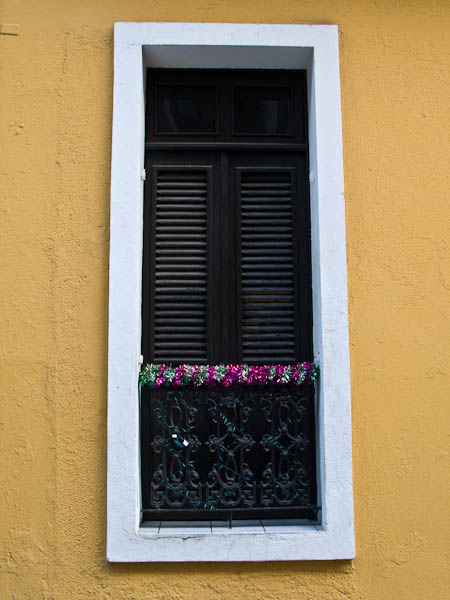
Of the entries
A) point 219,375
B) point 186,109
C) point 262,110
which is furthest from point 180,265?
point 262,110

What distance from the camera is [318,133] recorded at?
409 cm

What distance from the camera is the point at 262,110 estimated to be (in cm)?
438

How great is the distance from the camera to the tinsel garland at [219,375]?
390 cm

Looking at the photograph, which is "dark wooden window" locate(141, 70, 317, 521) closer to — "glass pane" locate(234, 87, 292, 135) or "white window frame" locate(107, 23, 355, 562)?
"glass pane" locate(234, 87, 292, 135)

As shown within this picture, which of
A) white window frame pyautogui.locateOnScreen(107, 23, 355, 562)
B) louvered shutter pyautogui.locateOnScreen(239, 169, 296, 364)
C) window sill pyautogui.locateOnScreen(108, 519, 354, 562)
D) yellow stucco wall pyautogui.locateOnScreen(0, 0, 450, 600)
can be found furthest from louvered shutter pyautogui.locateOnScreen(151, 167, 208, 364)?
window sill pyautogui.locateOnScreen(108, 519, 354, 562)

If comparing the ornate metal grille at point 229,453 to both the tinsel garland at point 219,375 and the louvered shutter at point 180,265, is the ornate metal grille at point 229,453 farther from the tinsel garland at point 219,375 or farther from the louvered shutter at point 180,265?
the louvered shutter at point 180,265

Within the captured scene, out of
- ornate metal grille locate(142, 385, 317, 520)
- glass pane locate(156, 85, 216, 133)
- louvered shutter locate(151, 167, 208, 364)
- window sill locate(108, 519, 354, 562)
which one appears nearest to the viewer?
window sill locate(108, 519, 354, 562)

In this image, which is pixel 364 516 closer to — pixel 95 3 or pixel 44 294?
pixel 44 294

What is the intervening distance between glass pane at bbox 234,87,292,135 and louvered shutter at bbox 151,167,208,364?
0.48 metres

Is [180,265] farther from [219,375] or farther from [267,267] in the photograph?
[219,375]

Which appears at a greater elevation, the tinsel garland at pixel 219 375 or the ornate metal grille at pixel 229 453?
the tinsel garland at pixel 219 375

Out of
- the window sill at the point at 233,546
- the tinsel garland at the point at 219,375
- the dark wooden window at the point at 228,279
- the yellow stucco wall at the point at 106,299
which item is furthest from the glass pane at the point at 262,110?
the window sill at the point at 233,546

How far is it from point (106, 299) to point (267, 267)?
1099mm

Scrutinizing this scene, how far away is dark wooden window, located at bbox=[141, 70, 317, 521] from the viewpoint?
155 inches
